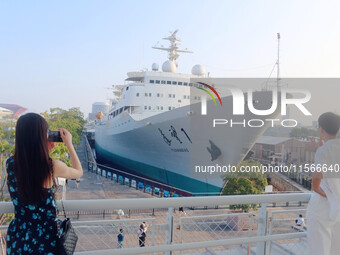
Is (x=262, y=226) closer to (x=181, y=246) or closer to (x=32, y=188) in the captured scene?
(x=181, y=246)

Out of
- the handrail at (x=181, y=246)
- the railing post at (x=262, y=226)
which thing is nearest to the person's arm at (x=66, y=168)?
the handrail at (x=181, y=246)

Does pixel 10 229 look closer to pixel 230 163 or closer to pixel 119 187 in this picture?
pixel 230 163

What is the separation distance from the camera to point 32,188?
134cm

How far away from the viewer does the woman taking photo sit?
1.33m

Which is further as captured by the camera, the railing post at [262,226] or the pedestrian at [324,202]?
the railing post at [262,226]

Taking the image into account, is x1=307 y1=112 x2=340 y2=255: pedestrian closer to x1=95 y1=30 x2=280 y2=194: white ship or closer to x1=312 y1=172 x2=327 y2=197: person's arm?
x1=312 y1=172 x2=327 y2=197: person's arm

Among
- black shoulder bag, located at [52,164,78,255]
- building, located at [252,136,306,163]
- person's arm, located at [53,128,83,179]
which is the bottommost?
building, located at [252,136,306,163]

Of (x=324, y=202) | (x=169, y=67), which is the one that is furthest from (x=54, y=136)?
(x=169, y=67)

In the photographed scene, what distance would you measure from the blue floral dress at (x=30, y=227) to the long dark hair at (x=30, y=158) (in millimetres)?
46

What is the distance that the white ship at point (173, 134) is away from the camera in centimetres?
1110

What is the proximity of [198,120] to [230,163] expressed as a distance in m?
2.12

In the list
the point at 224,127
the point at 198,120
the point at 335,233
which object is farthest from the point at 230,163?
the point at 335,233

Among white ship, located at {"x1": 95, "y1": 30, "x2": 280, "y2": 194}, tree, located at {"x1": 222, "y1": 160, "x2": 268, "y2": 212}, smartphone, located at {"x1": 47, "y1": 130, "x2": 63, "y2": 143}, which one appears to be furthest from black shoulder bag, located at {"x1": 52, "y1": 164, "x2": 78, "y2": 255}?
white ship, located at {"x1": 95, "y1": 30, "x2": 280, "y2": 194}

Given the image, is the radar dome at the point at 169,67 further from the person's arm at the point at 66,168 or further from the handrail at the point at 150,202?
the person's arm at the point at 66,168
